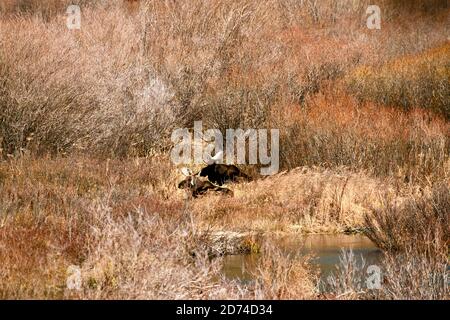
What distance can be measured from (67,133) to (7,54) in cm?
236

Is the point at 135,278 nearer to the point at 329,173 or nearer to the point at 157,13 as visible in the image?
the point at 329,173

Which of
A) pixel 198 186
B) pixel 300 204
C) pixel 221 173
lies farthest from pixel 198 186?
Answer: pixel 300 204

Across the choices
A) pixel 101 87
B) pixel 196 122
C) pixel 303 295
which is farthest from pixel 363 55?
pixel 303 295

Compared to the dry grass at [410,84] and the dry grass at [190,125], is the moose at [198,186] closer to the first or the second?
the dry grass at [190,125]

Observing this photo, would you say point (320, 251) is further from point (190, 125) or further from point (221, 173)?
point (190, 125)

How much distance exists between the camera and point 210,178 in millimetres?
21359

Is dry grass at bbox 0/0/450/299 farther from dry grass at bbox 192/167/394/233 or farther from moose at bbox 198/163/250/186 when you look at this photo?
moose at bbox 198/163/250/186

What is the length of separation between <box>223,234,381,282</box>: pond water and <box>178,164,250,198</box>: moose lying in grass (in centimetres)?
316

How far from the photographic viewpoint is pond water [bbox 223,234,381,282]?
13872 mm

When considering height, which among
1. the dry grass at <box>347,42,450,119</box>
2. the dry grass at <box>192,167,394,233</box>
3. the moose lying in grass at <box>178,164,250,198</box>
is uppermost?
the dry grass at <box>347,42,450,119</box>

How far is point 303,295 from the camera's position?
1086 centimetres

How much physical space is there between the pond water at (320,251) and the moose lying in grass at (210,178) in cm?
316

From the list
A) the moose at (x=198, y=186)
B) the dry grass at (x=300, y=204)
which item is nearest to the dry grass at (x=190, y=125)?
the dry grass at (x=300, y=204)

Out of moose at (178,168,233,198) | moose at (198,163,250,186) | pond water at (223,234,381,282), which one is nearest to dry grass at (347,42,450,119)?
moose at (198,163,250,186)
